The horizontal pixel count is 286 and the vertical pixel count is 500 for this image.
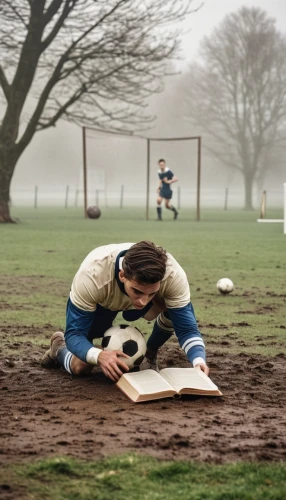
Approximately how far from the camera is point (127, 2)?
2594 centimetres

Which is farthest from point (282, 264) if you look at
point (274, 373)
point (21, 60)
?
point (21, 60)

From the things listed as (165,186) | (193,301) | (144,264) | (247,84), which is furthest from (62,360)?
(247,84)

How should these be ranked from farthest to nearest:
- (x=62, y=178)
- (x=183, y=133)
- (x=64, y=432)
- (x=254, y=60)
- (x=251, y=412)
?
1. (x=62, y=178)
2. (x=183, y=133)
3. (x=254, y=60)
4. (x=251, y=412)
5. (x=64, y=432)

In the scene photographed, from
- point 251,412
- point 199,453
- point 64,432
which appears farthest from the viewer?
point 251,412

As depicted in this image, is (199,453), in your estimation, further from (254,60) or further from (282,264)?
(254,60)

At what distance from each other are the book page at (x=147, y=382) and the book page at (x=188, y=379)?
0.06 m

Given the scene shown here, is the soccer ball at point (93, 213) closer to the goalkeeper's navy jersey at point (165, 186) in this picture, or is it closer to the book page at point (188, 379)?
the goalkeeper's navy jersey at point (165, 186)

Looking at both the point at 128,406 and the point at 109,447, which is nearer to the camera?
the point at 109,447

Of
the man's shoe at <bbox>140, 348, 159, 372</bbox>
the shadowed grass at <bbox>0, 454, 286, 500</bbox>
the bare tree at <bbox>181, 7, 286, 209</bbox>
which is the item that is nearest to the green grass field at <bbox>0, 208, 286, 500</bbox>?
the shadowed grass at <bbox>0, 454, 286, 500</bbox>

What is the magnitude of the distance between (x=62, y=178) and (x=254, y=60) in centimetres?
4783

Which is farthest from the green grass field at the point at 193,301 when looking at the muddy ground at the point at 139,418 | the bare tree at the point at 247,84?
the bare tree at the point at 247,84

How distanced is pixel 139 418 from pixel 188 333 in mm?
977

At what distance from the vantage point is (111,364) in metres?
4.88

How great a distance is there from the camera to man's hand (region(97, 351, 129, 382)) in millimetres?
4875
